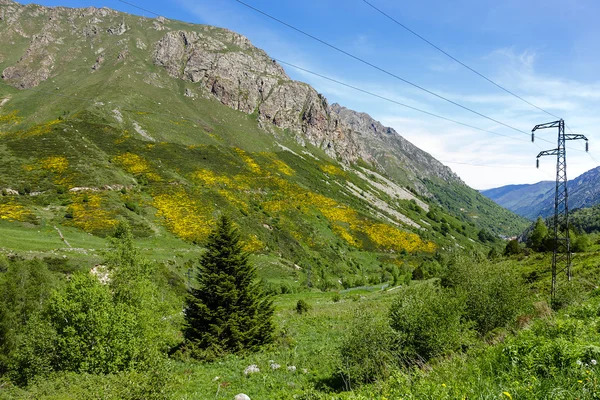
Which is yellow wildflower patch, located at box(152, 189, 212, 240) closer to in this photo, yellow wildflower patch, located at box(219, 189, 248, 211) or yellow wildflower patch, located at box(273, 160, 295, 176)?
yellow wildflower patch, located at box(219, 189, 248, 211)

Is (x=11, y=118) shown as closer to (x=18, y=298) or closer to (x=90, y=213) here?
(x=90, y=213)

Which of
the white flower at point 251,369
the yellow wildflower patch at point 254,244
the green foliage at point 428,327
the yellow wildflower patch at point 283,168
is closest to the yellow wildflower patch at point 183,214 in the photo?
the yellow wildflower patch at point 254,244

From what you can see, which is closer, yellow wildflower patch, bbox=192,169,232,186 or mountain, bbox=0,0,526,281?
mountain, bbox=0,0,526,281

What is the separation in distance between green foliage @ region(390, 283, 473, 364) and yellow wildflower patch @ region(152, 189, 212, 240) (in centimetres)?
6619

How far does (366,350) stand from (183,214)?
77530mm

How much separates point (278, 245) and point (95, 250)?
5214 centimetres

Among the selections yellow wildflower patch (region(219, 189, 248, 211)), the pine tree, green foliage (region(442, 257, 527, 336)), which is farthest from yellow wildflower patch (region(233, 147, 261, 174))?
green foliage (region(442, 257, 527, 336))

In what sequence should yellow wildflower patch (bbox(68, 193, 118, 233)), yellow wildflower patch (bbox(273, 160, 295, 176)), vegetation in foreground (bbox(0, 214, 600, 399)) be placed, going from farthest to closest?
yellow wildflower patch (bbox(273, 160, 295, 176)) → yellow wildflower patch (bbox(68, 193, 118, 233)) → vegetation in foreground (bbox(0, 214, 600, 399))

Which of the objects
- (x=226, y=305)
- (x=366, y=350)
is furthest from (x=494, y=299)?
(x=226, y=305)

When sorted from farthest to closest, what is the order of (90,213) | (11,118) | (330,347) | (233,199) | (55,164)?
(11,118), (233,199), (55,164), (90,213), (330,347)

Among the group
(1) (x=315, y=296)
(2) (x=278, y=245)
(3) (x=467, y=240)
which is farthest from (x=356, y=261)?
(3) (x=467, y=240)

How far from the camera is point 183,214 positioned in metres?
86.7

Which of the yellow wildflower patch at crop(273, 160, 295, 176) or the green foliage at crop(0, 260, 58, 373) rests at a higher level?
the yellow wildflower patch at crop(273, 160, 295, 176)

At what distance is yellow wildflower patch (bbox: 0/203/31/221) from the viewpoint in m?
60.0
